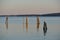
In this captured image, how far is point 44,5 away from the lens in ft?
5.41

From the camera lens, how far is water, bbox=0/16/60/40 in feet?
5.21

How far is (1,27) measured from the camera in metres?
1.62

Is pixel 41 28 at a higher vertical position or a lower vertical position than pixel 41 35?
higher

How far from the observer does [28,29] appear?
161 cm

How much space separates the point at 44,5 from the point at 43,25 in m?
0.34

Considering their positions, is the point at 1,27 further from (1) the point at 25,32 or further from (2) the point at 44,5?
(2) the point at 44,5

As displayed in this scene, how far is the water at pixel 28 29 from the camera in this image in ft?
5.21

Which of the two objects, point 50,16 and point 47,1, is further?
point 47,1

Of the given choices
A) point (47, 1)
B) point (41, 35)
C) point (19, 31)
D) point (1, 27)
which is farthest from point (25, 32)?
→ point (47, 1)

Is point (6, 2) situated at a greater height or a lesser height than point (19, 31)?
greater

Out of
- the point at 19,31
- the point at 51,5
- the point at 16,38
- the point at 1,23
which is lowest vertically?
the point at 16,38

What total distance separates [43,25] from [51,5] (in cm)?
37

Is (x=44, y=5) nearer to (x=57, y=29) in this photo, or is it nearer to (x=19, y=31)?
(x=57, y=29)

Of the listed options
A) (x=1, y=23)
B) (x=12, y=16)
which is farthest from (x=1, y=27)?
(x=12, y=16)
